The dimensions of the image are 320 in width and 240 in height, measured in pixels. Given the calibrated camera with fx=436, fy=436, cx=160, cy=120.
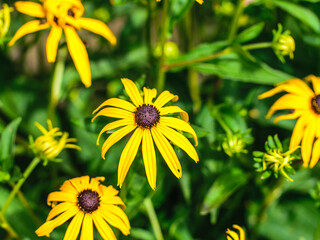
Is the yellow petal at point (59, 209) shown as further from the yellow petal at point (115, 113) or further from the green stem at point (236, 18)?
the green stem at point (236, 18)

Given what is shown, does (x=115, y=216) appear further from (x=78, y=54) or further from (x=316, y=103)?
(x=316, y=103)

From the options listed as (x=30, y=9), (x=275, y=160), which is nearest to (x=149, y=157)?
(x=275, y=160)

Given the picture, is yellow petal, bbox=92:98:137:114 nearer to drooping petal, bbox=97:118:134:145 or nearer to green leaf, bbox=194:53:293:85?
drooping petal, bbox=97:118:134:145

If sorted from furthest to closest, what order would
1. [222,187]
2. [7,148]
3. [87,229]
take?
[222,187]
[7,148]
[87,229]

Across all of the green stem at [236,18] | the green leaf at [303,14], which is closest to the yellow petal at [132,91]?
the green stem at [236,18]

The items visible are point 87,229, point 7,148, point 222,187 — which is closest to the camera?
point 87,229

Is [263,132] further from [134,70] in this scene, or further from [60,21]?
[60,21]
